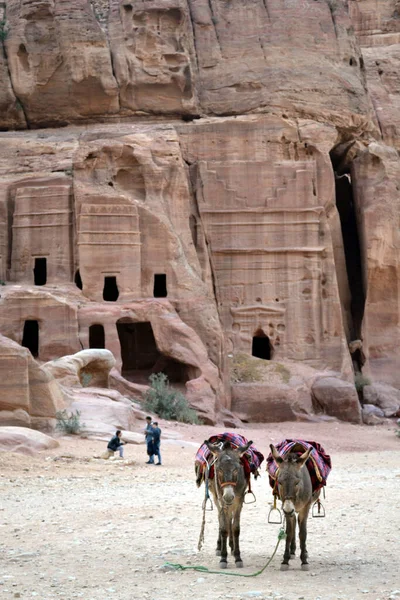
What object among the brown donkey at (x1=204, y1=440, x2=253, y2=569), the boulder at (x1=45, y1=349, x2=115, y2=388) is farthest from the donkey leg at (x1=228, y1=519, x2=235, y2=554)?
the boulder at (x1=45, y1=349, x2=115, y2=388)

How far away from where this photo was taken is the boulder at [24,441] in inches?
795

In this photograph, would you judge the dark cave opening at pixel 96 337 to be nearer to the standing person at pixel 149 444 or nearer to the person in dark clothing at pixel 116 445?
the person in dark clothing at pixel 116 445

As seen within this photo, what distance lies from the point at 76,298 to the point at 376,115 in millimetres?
17614

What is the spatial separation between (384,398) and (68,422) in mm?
17394

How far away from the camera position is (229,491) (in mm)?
10516

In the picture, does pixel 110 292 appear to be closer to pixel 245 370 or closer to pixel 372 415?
pixel 245 370

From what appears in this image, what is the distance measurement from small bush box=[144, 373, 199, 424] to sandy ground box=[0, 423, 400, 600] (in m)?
8.19

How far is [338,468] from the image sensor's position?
2170cm

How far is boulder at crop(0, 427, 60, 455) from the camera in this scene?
20.2 meters

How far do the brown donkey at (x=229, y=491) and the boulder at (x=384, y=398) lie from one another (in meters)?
26.8

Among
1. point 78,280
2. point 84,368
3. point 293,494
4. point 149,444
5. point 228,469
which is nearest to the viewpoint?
point 293,494

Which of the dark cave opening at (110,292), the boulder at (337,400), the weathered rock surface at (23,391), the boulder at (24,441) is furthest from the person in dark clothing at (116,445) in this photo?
the dark cave opening at (110,292)

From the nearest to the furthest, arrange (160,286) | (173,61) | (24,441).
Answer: (24,441), (160,286), (173,61)

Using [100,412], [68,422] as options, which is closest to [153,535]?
[68,422]
